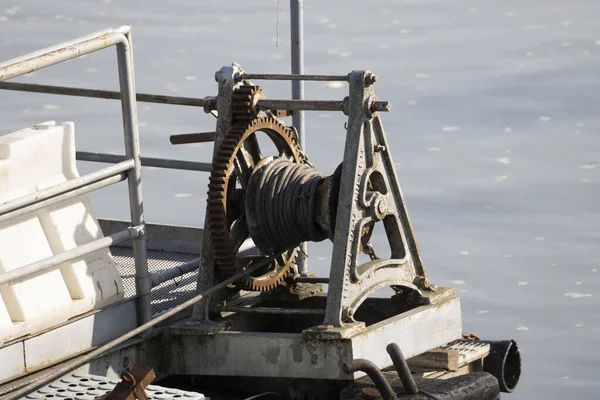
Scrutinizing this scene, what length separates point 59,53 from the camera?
6035 mm

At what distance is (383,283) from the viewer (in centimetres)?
669

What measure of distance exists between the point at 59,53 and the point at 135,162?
60 cm

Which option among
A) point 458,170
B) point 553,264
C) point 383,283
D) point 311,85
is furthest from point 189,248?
point 311,85

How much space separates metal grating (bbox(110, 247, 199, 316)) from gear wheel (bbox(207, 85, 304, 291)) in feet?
1.25

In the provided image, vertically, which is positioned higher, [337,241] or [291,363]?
[337,241]

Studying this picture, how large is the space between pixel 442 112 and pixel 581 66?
2.64 metres

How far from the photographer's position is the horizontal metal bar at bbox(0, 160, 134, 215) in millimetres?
5797

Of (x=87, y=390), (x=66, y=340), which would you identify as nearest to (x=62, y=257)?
(x=66, y=340)

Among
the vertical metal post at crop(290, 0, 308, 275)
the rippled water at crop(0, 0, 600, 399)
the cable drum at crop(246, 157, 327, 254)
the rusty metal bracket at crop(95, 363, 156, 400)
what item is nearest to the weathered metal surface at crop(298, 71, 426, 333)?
the cable drum at crop(246, 157, 327, 254)

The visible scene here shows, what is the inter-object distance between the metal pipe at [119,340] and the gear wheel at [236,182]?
58 millimetres

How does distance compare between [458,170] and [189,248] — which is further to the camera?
[458,170]

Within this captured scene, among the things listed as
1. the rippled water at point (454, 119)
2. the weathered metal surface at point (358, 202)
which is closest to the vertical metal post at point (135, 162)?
the weathered metal surface at point (358, 202)

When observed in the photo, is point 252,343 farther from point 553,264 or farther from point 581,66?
point 581,66

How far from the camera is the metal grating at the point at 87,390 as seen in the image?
5816 millimetres
